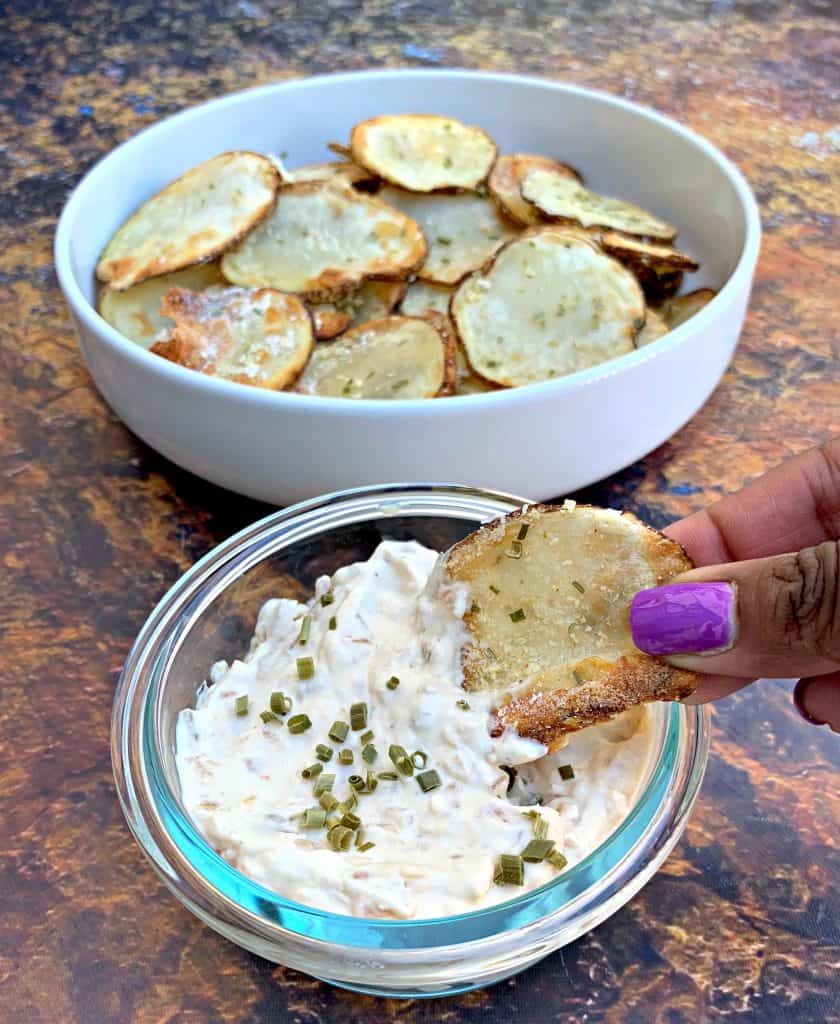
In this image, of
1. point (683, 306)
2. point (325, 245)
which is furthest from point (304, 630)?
point (683, 306)

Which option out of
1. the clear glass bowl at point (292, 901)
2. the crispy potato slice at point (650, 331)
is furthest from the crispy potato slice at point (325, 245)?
the clear glass bowl at point (292, 901)

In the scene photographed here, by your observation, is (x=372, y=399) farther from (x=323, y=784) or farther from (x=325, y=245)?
(x=323, y=784)

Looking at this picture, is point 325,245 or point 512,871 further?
point 325,245

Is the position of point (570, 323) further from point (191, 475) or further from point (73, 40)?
point (73, 40)

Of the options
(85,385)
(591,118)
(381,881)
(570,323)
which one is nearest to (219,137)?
(85,385)

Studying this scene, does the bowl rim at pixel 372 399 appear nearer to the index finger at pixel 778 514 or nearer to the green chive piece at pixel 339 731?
the index finger at pixel 778 514

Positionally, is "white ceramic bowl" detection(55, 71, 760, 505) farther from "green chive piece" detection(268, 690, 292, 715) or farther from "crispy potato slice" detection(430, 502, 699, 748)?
"green chive piece" detection(268, 690, 292, 715)

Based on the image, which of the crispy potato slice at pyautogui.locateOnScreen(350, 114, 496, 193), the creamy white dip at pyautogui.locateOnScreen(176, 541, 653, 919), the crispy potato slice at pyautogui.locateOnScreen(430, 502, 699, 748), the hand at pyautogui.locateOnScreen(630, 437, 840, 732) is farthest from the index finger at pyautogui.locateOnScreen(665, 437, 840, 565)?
the crispy potato slice at pyautogui.locateOnScreen(350, 114, 496, 193)

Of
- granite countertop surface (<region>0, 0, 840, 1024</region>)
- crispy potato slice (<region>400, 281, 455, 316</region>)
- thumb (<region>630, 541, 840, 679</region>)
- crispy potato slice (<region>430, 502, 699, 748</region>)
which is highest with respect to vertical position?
thumb (<region>630, 541, 840, 679</region>)
